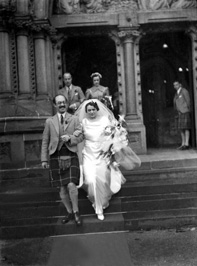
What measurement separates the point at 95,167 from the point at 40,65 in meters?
3.84

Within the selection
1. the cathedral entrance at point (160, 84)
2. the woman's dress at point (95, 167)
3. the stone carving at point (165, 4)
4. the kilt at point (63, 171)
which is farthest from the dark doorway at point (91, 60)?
the kilt at point (63, 171)

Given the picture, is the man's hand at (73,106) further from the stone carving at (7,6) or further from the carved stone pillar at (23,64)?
the stone carving at (7,6)

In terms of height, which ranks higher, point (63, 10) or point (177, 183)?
point (63, 10)

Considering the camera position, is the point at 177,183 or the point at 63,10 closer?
the point at 177,183

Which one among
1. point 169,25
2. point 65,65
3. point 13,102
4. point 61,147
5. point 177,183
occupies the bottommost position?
point 177,183

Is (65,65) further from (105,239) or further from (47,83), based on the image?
(105,239)

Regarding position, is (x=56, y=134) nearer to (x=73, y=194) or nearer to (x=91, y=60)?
(x=73, y=194)

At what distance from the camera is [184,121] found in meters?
9.34

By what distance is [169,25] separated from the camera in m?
9.41

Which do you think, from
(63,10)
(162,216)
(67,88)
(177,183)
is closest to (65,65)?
(63,10)

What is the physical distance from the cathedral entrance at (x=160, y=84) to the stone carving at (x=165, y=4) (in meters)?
1.56

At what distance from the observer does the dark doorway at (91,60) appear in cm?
1052

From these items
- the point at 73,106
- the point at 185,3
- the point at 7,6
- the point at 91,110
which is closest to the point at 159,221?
the point at 91,110

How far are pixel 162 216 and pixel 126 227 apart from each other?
61 centimetres
